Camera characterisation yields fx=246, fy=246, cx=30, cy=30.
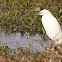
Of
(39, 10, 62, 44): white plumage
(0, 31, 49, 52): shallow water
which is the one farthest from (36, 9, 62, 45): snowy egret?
(0, 31, 49, 52): shallow water

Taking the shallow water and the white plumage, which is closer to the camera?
the white plumage

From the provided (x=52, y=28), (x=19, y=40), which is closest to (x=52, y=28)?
(x=52, y=28)

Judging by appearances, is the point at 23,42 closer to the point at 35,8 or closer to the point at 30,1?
the point at 35,8

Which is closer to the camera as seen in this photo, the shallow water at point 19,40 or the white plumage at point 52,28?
the white plumage at point 52,28

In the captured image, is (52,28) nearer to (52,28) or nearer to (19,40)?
(52,28)

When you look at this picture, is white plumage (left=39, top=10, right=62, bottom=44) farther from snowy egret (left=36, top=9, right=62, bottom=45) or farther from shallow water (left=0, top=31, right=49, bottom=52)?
shallow water (left=0, top=31, right=49, bottom=52)

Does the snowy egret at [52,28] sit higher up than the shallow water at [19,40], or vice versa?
the snowy egret at [52,28]

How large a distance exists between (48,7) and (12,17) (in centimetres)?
134

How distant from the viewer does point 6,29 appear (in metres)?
6.55

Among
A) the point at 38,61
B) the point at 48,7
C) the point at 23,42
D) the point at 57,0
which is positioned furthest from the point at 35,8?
the point at 38,61

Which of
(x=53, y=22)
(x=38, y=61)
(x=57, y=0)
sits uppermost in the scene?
(x=57, y=0)

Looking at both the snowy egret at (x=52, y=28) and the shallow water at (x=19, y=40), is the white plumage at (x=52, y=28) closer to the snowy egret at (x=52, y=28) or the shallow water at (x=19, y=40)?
the snowy egret at (x=52, y=28)

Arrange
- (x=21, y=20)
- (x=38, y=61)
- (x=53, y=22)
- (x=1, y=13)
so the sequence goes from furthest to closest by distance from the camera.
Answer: (x=1, y=13)
(x=21, y=20)
(x=53, y=22)
(x=38, y=61)

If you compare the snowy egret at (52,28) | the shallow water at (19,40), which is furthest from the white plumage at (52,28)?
the shallow water at (19,40)
